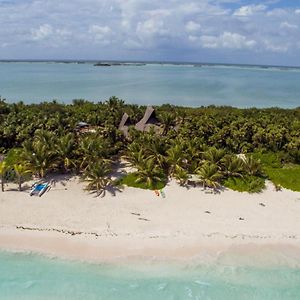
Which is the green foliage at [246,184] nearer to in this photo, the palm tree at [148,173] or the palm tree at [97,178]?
the palm tree at [148,173]

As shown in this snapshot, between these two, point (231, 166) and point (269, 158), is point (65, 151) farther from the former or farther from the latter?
point (269, 158)

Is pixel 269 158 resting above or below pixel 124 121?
below

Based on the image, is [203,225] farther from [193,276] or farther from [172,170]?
[172,170]

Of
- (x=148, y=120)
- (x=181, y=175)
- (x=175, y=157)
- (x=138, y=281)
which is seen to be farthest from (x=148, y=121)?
(x=138, y=281)

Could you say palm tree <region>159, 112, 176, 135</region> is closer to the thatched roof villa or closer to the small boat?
the thatched roof villa

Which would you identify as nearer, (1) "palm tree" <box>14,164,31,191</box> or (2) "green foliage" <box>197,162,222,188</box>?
(1) "palm tree" <box>14,164,31,191</box>

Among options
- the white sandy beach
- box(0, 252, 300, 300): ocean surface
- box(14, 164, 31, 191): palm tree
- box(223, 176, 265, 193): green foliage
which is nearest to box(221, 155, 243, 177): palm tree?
box(223, 176, 265, 193): green foliage

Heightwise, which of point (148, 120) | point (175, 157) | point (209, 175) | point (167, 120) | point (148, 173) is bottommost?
point (148, 173)
